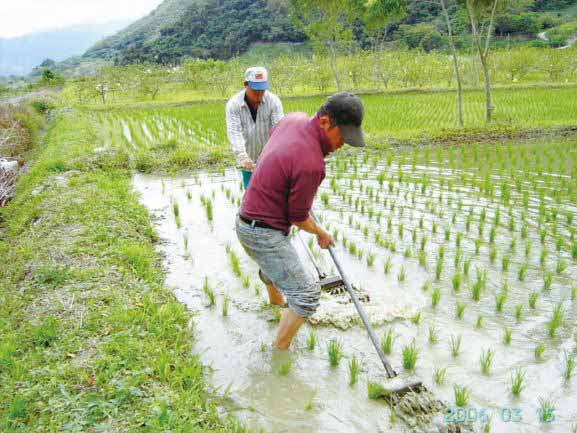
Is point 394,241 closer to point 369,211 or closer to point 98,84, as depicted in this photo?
point 369,211

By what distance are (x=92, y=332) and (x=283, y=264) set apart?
125 centimetres

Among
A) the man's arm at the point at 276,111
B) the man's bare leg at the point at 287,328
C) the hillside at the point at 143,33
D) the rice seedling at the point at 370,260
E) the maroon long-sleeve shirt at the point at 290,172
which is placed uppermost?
the hillside at the point at 143,33

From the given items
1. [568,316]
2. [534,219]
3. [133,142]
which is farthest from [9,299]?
→ [133,142]

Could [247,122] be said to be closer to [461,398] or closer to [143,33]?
[461,398]

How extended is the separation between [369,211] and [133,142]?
6.99 m

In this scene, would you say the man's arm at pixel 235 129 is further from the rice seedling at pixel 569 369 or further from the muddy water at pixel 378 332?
the rice seedling at pixel 569 369

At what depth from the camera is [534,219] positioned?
15.7 feet

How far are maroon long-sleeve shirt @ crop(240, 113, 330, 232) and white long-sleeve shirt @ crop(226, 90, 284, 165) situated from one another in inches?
51.0

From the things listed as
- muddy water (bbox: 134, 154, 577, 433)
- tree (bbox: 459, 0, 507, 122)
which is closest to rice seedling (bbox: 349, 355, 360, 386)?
muddy water (bbox: 134, 154, 577, 433)

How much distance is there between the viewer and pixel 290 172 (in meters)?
2.12

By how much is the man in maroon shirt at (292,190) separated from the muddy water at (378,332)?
0.38m

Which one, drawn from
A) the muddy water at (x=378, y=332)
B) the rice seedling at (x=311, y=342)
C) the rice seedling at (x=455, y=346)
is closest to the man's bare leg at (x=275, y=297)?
the muddy water at (x=378, y=332)

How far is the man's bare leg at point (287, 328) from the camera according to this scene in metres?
2.63

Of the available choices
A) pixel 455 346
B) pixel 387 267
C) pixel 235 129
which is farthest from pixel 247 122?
pixel 455 346
